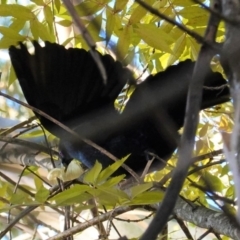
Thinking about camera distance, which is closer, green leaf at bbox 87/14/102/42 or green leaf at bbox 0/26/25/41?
green leaf at bbox 87/14/102/42

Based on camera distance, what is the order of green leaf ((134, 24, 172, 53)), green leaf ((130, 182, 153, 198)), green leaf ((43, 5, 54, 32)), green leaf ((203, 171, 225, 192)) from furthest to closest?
green leaf ((43, 5, 54, 32)), green leaf ((134, 24, 172, 53)), green leaf ((130, 182, 153, 198)), green leaf ((203, 171, 225, 192))

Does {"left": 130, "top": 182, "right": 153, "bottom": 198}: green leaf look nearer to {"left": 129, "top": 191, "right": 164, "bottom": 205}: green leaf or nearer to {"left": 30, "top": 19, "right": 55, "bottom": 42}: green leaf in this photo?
{"left": 129, "top": 191, "right": 164, "bottom": 205}: green leaf

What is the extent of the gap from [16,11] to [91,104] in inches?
7.8

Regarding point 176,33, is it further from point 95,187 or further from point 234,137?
point 234,137

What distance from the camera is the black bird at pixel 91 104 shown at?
0.82 metres

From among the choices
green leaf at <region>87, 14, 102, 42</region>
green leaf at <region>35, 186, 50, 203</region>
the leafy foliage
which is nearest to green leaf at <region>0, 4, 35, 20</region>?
the leafy foliage

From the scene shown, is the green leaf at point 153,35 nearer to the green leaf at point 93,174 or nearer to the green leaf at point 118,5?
the green leaf at point 118,5

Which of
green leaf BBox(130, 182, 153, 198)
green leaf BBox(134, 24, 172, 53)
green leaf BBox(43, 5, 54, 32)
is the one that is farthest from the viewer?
green leaf BBox(43, 5, 54, 32)

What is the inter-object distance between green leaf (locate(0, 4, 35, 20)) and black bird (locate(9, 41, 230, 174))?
1.8 inches

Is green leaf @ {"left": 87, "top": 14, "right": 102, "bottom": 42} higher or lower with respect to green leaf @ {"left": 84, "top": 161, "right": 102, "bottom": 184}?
higher

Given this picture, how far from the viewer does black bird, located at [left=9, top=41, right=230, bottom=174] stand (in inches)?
32.3

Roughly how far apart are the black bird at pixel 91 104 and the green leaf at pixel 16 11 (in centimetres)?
5

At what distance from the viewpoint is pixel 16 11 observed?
806 millimetres

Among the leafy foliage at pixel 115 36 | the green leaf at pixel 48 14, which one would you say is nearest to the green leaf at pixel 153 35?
the leafy foliage at pixel 115 36
